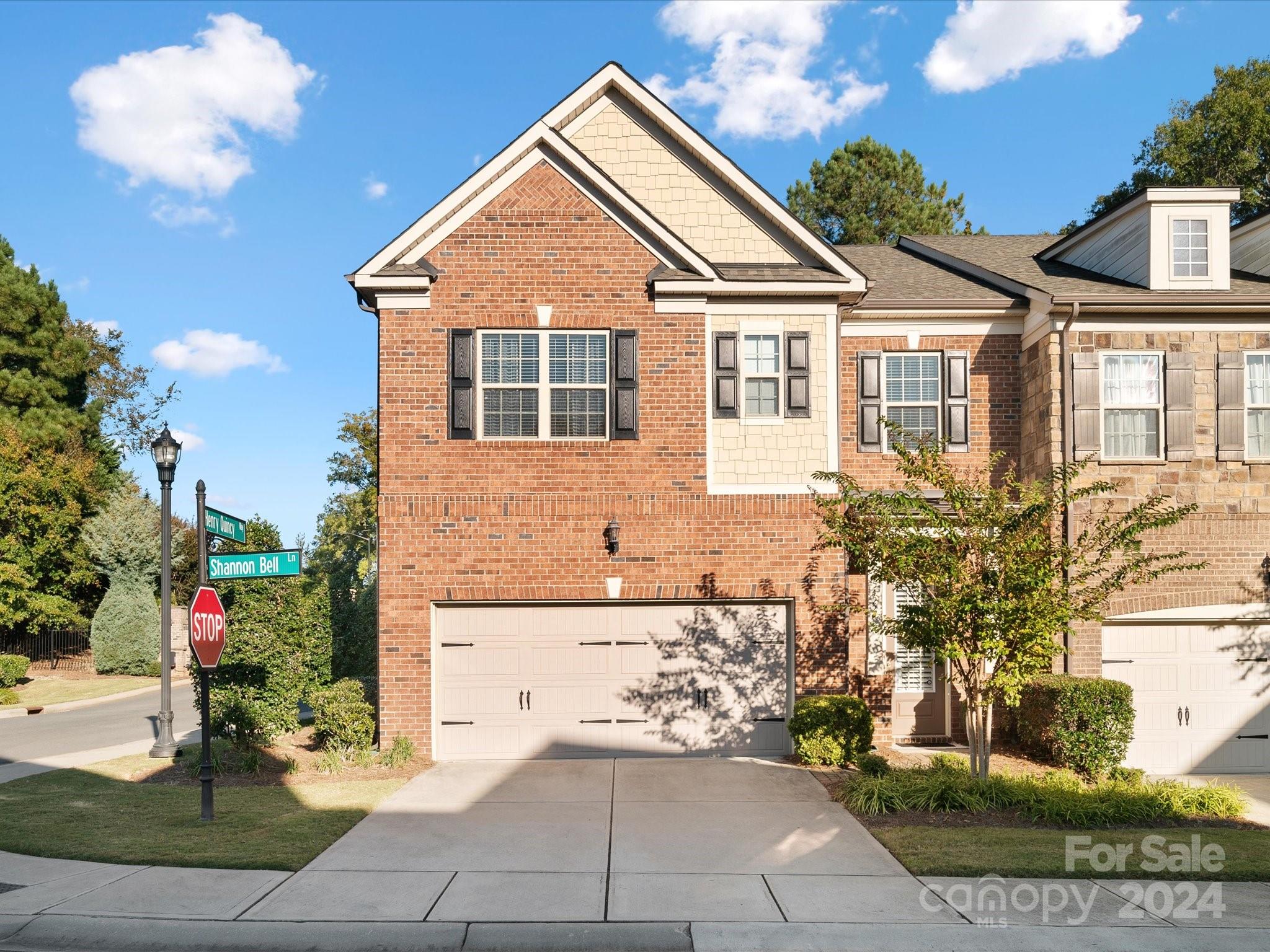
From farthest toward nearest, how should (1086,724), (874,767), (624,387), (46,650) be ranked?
(46,650) < (624,387) < (1086,724) < (874,767)

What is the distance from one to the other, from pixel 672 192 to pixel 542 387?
3.96m

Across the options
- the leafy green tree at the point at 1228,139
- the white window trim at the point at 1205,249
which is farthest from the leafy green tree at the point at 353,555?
the leafy green tree at the point at 1228,139

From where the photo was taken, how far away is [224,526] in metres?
10.3

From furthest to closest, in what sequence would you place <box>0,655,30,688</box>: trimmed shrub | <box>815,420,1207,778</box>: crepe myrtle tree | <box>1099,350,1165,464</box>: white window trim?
<box>0,655,30,688</box>: trimmed shrub < <box>1099,350,1165,464</box>: white window trim < <box>815,420,1207,778</box>: crepe myrtle tree

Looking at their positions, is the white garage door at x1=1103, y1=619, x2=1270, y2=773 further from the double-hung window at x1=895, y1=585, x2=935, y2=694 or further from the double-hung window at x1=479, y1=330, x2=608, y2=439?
the double-hung window at x1=479, y1=330, x2=608, y2=439

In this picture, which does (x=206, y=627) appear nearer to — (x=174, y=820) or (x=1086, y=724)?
(x=174, y=820)

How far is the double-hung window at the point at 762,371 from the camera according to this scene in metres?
13.3

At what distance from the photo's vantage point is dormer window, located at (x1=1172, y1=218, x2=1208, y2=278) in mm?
14391

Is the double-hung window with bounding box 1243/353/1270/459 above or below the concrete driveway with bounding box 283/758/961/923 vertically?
above

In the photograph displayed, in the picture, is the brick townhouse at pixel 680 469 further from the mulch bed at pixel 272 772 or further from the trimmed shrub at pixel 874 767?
the trimmed shrub at pixel 874 767

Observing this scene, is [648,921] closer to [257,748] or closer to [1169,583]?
[257,748]

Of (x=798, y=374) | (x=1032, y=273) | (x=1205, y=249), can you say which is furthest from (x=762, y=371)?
(x=1205, y=249)

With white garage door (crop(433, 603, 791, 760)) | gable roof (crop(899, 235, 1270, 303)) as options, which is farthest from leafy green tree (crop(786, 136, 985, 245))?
white garage door (crop(433, 603, 791, 760))

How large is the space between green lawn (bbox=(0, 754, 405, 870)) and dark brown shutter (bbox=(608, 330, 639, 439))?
18.8 feet
